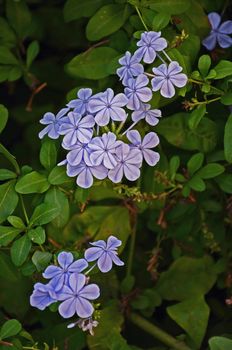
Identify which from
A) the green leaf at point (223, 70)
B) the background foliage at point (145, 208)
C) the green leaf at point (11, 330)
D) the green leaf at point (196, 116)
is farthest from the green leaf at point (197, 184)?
the green leaf at point (11, 330)

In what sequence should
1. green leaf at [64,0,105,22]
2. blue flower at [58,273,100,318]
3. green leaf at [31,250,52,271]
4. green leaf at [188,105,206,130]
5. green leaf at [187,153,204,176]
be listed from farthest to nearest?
green leaf at [64,0,105,22]
green leaf at [187,153,204,176]
green leaf at [188,105,206,130]
green leaf at [31,250,52,271]
blue flower at [58,273,100,318]

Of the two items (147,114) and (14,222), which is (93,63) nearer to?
(147,114)

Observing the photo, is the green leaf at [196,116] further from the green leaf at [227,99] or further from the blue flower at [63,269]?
the blue flower at [63,269]

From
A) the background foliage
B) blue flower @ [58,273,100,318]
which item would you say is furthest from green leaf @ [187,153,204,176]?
blue flower @ [58,273,100,318]

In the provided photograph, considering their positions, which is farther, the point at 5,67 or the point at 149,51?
the point at 5,67

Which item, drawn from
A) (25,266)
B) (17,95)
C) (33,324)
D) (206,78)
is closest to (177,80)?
(206,78)

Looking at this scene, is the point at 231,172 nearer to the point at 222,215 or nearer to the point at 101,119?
the point at 222,215

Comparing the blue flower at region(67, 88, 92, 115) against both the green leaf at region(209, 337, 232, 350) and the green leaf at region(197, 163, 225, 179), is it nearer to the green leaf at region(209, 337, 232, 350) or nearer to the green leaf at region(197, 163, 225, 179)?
the green leaf at region(197, 163, 225, 179)
